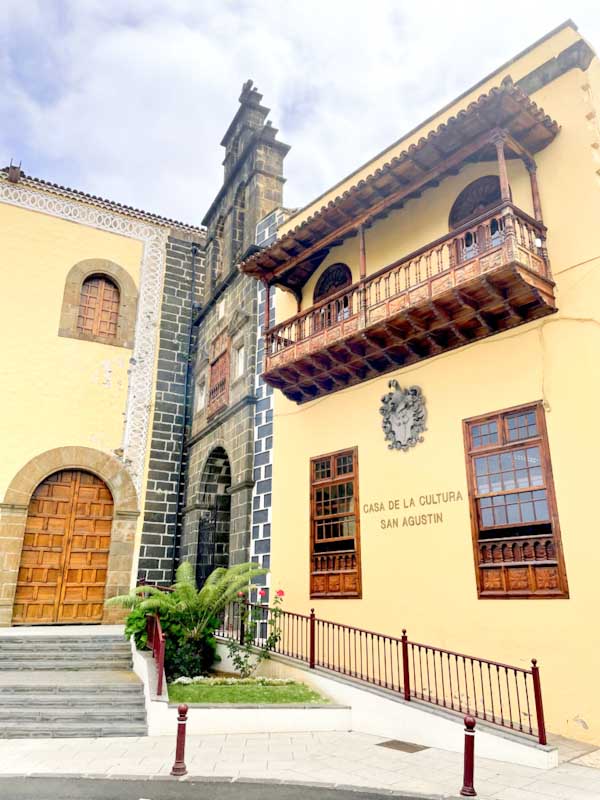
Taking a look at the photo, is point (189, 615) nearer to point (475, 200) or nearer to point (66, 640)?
point (66, 640)

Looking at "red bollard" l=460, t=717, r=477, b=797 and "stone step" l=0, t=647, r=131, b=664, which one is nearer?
"red bollard" l=460, t=717, r=477, b=797

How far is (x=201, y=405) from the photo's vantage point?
1544cm

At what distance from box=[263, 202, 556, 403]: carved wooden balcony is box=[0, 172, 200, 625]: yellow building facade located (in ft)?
19.1

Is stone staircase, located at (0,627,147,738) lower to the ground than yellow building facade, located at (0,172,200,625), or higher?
lower

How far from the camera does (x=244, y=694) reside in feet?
26.0

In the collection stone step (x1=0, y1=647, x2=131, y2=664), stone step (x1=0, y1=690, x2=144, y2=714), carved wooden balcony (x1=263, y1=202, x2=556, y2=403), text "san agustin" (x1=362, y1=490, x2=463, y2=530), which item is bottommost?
stone step (x1=0, y1=690, x2=144, y2=714)

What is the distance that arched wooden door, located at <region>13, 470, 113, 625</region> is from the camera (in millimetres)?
13125

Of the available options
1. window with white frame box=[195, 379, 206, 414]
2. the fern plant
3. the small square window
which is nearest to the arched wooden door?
window with white frame box=[195, 379, 206, 414]

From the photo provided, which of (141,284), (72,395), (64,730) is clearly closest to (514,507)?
(64,730)

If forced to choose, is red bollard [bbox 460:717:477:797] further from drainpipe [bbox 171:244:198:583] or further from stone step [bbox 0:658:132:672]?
drainpipe [bbox 171:244:198:583]

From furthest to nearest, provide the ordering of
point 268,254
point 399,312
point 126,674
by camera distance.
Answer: point 268,254 → point 126,674 → point 399,312

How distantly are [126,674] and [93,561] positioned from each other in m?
5.05

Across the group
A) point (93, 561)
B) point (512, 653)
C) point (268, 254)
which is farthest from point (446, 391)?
point (93, 561)

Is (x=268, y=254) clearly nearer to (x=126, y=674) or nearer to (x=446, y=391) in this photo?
(x=446, y=391)
